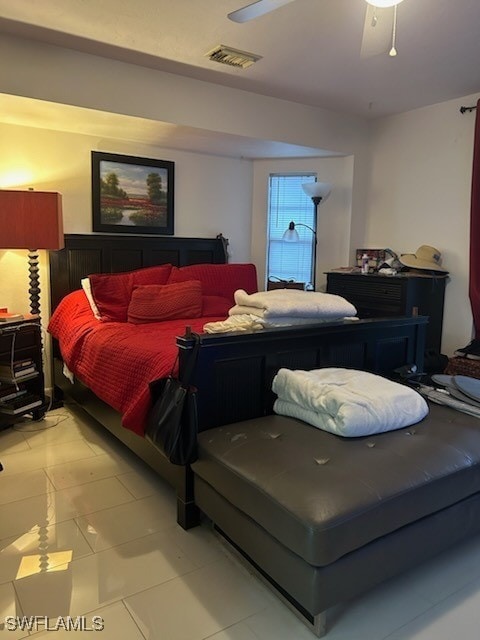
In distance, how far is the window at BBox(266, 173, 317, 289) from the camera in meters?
4.76

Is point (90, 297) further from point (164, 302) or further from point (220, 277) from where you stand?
point (220, 277)

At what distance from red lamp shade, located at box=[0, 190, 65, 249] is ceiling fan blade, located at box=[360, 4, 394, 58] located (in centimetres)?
221

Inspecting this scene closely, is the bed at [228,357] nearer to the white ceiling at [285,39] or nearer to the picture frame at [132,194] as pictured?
the picture frame at [132,194]

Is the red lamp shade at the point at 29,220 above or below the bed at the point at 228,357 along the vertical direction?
above

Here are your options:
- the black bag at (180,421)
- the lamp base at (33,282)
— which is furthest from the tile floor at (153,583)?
the lamp base at (33,282)

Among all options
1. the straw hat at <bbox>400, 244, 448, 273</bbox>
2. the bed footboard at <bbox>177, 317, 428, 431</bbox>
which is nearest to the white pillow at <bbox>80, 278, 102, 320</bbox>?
the bed footboard at <bbox>177, 317, 428, 431</bbox>

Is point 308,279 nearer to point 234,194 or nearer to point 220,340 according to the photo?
point 234,194

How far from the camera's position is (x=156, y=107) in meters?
3.33

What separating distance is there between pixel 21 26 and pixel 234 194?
233 cm

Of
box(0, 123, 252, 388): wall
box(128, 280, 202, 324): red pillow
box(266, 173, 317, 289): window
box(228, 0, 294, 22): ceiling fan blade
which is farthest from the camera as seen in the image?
box(266, 173, 317, 289): window

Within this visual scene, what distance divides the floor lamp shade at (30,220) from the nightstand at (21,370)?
0.54 m

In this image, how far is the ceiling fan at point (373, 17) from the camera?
5.69 feet

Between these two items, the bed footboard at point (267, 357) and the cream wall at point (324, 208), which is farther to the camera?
the cream wall at point (324, 208)

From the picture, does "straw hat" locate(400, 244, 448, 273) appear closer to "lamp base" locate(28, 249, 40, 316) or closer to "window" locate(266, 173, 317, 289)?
"window" locate(266, 173, 317, 289)
